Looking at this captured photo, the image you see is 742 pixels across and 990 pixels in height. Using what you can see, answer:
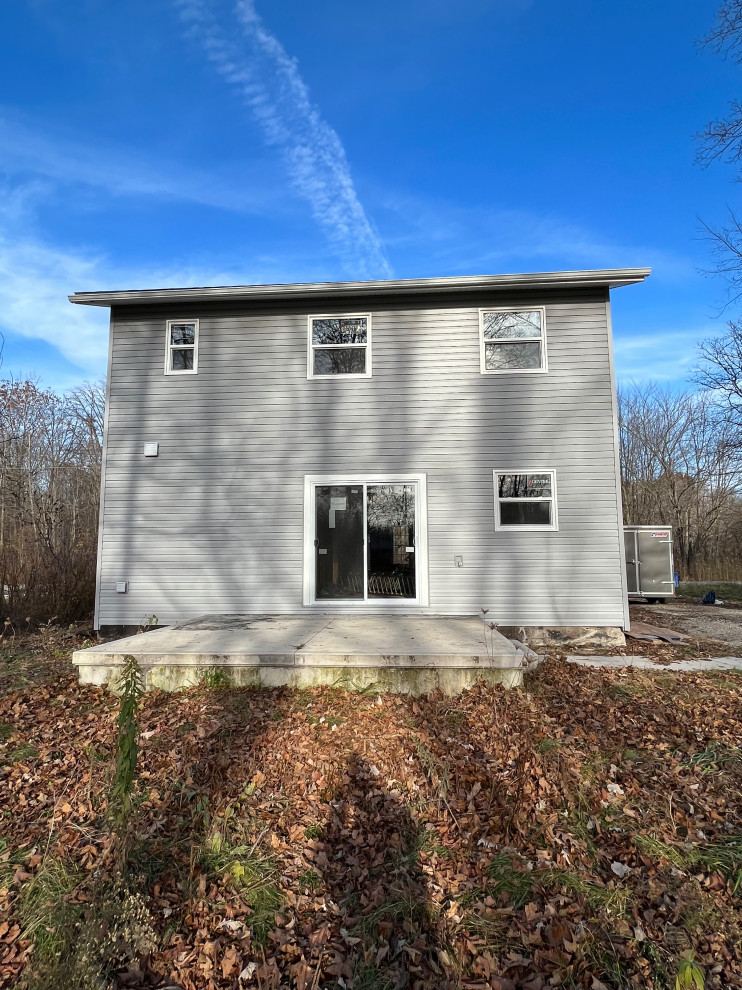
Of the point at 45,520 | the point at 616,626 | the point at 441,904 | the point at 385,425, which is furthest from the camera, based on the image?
the point at 45,520

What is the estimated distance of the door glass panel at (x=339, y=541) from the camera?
7664mm

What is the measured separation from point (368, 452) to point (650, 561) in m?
8.20

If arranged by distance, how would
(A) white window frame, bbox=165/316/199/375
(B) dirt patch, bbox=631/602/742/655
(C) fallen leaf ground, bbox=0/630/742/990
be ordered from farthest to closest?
1. (A) white window frame, bbox=165/316/199/375
2. (B) dirt patch, bbox=631/602/742/655
3. (C) fallen leaf ground, bbox=0/630/742/990

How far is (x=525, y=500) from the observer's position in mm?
7625

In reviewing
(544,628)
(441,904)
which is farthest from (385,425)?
(441,904)

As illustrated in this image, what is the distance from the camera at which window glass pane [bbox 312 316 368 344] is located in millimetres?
8086

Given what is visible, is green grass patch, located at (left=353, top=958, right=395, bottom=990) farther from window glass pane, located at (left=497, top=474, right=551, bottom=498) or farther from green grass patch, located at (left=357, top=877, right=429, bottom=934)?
window glass pane, located at (left=497, top=474, right=551, bottom=498)

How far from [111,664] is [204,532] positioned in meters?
3.22

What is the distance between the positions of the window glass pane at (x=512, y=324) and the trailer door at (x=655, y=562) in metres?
6.42

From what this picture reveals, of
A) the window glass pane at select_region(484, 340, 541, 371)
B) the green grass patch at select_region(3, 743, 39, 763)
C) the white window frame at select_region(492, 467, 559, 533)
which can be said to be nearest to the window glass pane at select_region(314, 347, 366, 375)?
the window glass pane at select_region(484, 340, 541, 371)

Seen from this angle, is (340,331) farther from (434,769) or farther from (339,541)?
(434,769)

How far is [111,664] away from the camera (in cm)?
485

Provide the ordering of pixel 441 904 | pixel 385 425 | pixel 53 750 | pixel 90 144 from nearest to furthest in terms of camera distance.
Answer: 1. pixel 441 904
2. pixel 53 750
3. pixel 385 425
4. pixel 90 144

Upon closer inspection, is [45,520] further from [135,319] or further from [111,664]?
[111,664]
